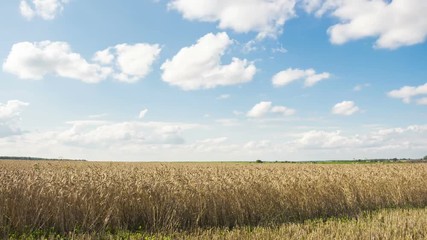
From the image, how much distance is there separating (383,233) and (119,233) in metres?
6.67

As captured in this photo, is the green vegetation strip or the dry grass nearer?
the green vegetation strip

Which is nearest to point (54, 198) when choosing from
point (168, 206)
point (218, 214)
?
point (168, 206)

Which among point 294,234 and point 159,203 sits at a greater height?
point 159,203

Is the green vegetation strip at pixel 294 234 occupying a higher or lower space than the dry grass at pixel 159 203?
lower

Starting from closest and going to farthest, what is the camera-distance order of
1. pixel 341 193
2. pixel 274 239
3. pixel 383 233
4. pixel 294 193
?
pixel 274 239 → pixel 383 233 → pixel 294 193 → pixel 341 193

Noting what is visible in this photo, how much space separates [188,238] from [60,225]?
3659 mm

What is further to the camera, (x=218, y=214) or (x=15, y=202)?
(x=218, y=214)

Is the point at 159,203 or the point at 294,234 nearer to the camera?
the point at 294,234

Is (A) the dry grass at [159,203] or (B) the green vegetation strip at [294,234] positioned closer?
(B) the green vegetation strip at [294,234]

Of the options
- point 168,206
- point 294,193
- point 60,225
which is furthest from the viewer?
point 294,193

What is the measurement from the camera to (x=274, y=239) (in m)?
9.29

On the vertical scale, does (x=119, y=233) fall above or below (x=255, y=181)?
below

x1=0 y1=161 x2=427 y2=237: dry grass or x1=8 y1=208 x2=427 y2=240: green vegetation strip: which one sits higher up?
x1=0 y1=161 x2=427 y2=237: dry grass

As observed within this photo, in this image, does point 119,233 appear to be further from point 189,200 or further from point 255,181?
point 255,181
